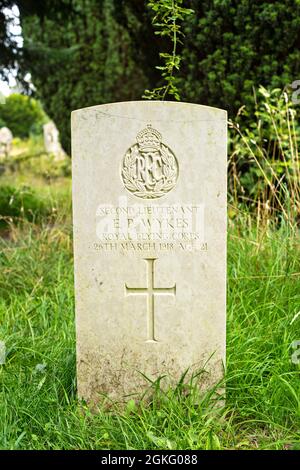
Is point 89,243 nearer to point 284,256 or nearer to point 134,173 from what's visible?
point 134,173

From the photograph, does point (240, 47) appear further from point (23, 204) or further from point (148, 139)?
point (23, 204)

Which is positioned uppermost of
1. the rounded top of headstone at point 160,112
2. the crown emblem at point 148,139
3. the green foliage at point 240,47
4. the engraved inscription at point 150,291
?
the green foliage at point 240,47

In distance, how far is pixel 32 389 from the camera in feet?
8.91

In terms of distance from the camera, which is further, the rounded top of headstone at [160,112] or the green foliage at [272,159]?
the green foliage at [272,159]

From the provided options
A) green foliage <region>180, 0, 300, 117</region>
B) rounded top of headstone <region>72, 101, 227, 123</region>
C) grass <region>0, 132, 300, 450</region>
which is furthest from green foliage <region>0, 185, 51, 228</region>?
rounded top of headstone <region>72, 101, 227, 123</region>

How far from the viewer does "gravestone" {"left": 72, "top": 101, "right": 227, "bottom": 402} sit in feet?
8.09

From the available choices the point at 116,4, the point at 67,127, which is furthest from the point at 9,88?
the point at 67,127

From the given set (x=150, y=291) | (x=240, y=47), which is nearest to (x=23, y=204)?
(x=240, y=47)

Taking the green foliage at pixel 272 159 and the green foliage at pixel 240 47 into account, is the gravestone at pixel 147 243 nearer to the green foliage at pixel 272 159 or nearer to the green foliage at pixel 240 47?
the green foliage at pixel 272 159

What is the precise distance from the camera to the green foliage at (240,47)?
4578 mm

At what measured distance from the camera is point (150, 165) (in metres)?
2.48

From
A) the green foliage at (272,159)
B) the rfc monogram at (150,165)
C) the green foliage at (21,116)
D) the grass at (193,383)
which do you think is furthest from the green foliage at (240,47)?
the green foliage at (21,116)

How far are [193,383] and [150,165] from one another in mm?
1019
